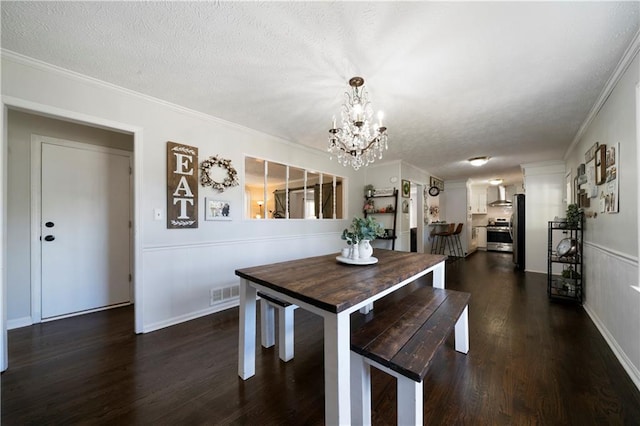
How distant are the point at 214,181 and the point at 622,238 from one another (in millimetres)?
3812

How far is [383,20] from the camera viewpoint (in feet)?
4.68

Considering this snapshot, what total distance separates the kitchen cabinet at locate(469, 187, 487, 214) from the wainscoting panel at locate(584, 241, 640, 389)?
574cm

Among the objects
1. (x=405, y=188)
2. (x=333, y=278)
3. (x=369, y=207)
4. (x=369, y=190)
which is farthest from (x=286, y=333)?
(x=405, y=188)

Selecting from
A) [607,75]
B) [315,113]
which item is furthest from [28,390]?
[607,75]

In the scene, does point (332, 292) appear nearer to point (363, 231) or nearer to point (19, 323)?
point (363, 231)

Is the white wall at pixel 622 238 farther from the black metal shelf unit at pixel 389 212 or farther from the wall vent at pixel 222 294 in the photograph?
the wall vent at pixel 222 294

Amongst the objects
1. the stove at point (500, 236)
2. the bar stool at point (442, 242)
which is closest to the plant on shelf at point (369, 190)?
the bar stool at point (442, 242)

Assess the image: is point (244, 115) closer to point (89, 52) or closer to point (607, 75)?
point (89, 52)

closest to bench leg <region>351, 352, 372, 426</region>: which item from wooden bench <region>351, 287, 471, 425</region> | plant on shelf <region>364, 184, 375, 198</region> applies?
wooden bench <region>351, 287, 471, 425</region>

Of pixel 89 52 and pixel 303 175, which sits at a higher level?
pixel 89 52

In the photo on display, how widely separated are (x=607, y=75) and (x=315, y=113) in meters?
2.54

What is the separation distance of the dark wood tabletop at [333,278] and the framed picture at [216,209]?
1.41 meters

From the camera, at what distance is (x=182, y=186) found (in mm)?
2625

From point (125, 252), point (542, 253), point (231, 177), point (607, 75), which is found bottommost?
point (542, 253)
